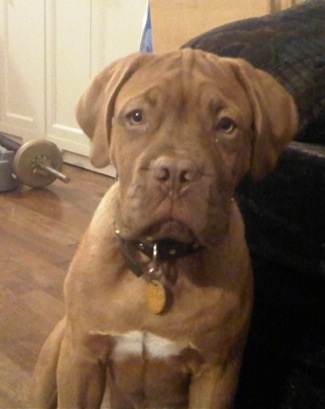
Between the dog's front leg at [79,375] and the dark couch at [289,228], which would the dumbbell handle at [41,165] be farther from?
the dog's front leg at [79,375]

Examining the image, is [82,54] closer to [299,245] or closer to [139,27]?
[139,27]

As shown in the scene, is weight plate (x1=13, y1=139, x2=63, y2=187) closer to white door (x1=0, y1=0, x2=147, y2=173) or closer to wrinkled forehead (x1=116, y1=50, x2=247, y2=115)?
white door (x1=0, y1=0, x2=147, y2=173)

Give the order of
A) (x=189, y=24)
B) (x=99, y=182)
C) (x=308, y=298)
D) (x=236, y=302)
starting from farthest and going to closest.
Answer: (x=99, y=182) < (x=189, y=24) < (x=308, y=298) < (x=236, y=302)

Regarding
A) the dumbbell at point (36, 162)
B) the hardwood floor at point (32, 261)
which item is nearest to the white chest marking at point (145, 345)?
the hardwood floor at point (32, 261)

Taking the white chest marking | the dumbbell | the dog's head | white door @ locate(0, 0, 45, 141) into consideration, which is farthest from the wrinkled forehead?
white door @ locate(0, 0, 45, 141)

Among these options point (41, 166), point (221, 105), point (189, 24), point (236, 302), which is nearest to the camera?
point (221, 105)

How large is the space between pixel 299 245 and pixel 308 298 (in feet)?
0.44

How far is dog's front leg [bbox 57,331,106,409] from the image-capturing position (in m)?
1.20

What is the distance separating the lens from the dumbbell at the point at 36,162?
10.3 ft

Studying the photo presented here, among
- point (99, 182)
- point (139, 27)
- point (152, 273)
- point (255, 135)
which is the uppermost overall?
point (255, 135)

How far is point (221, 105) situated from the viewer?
3.55 ft

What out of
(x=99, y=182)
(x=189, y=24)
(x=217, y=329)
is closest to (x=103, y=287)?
(x=217, y=329)

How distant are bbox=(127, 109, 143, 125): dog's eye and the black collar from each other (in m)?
0.20

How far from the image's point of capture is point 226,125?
1094 millimetres
